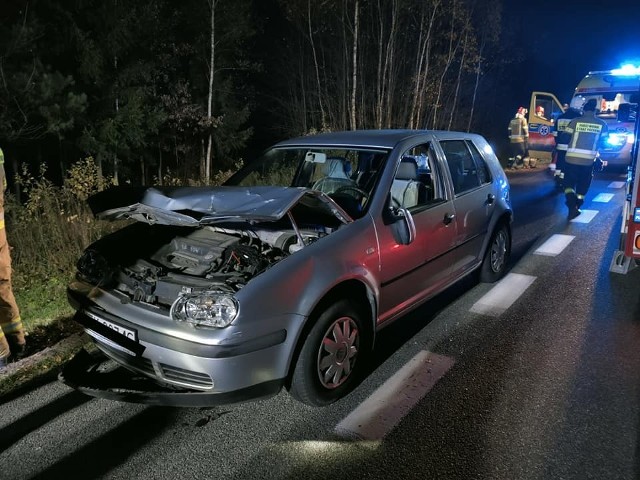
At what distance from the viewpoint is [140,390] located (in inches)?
105

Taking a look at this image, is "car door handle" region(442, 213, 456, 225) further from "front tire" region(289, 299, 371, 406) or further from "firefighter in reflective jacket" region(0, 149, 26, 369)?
"firefighter in reflective jacket" region(0, 149, 26, 369)

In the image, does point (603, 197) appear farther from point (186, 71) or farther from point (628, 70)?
point (186, 71)

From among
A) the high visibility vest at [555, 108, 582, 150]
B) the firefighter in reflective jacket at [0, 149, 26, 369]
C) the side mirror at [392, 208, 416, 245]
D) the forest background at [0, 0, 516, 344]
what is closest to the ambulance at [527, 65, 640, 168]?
the high visibility vest at [555, 108, 582, 150]

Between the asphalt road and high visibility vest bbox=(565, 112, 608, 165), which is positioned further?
high visibility vest bbox=(565, 112, 608, 165)

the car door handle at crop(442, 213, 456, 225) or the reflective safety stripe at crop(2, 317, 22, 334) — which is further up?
the car door handle at crop(442, 213, 456, 225)

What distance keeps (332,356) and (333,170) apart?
1870 mm

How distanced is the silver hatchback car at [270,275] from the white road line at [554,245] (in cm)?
269

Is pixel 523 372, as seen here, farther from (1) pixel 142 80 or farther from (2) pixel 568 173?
(1) pixel 142 80

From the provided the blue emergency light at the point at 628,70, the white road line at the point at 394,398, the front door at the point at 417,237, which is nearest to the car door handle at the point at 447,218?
the front door at the point at 417,237

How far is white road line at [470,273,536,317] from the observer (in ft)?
14.8

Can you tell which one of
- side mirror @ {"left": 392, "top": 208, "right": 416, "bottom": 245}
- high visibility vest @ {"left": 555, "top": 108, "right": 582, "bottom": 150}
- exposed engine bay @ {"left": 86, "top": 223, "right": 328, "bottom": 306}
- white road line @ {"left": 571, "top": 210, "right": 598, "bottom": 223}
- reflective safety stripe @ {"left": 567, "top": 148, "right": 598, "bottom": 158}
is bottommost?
white road line @ {"left": 571, "top": 210, "right": 598, "bottom": 223}

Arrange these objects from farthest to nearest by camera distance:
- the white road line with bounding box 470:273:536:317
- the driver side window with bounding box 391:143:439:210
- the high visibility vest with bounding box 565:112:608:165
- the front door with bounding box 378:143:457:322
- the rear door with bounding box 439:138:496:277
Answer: the high visibility vest with bounding box 565:112:608:165 < the white road line with bounding box 470:273:536:317 < the rear door with bounding box 439:138:496:277 < the driver side window with bounding box 391:143:439:210 < the front door with bounding box 378:143:457:322

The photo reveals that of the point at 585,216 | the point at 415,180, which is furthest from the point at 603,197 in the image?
the point at 415,180

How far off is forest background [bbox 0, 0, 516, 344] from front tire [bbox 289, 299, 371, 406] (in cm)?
1035
